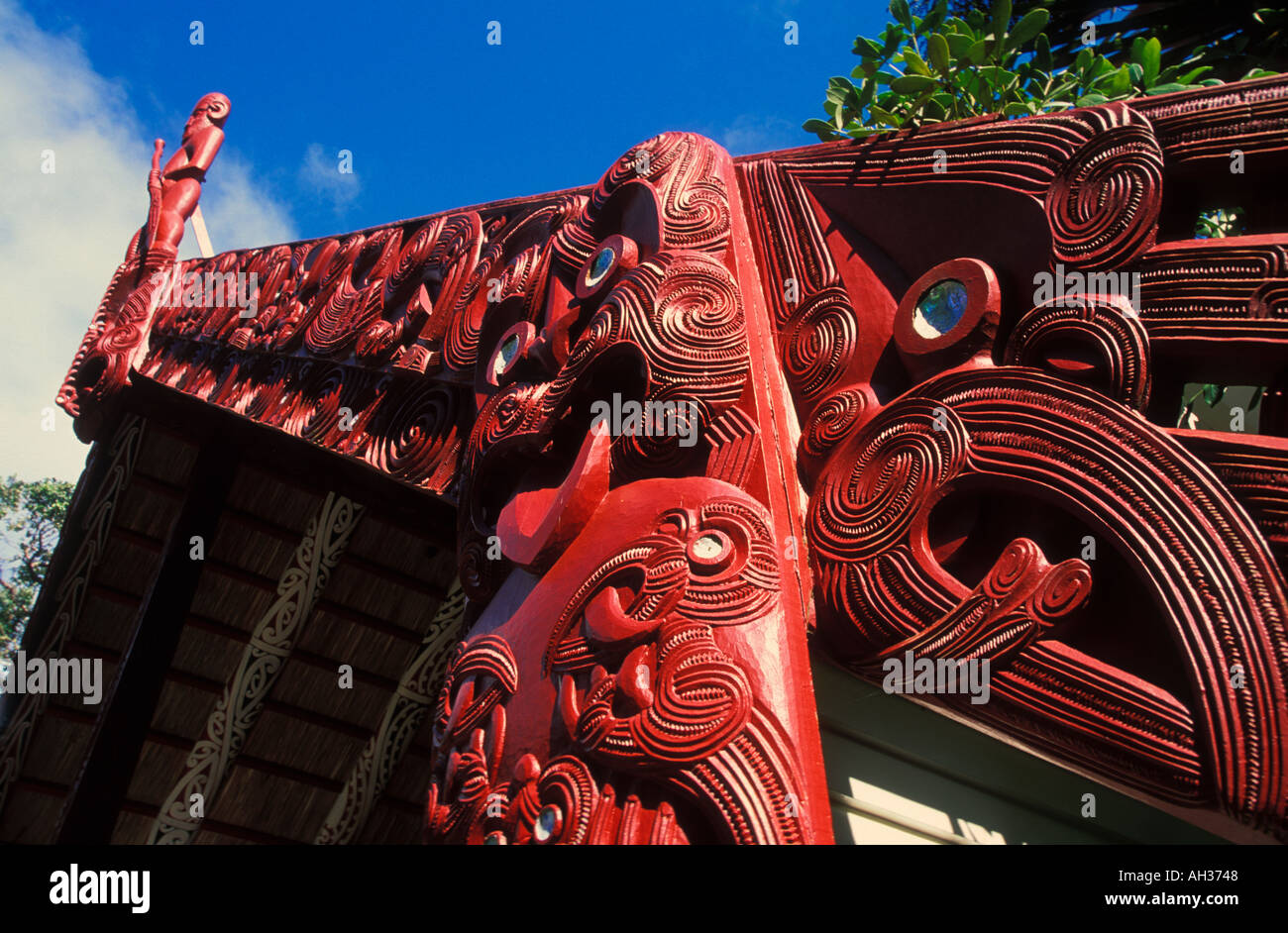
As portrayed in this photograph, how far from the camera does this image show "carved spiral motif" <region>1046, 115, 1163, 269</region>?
1.63m

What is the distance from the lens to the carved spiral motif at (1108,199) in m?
1.63

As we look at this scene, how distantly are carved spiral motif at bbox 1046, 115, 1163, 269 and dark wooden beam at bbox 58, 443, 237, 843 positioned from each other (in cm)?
412

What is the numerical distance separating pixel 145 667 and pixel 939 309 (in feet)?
13.8

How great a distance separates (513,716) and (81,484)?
4.67 meters

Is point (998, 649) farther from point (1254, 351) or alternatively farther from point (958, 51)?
point (958, 51)

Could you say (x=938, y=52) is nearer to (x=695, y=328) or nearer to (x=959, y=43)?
(x=959, y=43)

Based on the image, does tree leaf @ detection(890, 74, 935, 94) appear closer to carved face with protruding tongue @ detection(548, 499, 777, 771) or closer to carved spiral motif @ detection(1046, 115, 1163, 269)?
carved spiral motif @ detection(1046, 115, 1163, 269)

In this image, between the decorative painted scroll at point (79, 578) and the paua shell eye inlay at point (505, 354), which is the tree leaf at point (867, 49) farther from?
Answer: the decorative painted scroll at point (79, 578)

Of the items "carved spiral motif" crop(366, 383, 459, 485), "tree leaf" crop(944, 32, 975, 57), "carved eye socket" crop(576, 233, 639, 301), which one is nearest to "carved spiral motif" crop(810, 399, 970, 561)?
"carved eye socket" crop(576, 233, 639, 301)

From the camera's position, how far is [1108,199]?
1.67 meters

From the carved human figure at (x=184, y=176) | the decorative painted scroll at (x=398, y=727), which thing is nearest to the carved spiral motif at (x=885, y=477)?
the decorative painted scroll at (x=398, y=727)

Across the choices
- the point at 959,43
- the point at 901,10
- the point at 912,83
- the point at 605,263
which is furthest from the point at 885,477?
the point at 901,10

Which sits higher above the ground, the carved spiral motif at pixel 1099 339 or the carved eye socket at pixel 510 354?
the carved eye socket at pixel 510 354

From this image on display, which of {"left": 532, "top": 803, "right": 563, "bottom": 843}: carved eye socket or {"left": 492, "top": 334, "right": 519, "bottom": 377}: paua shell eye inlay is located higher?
{"left": 492, "top": 334, "right": 519, "bottom": 377}: paua shell eye inlay
